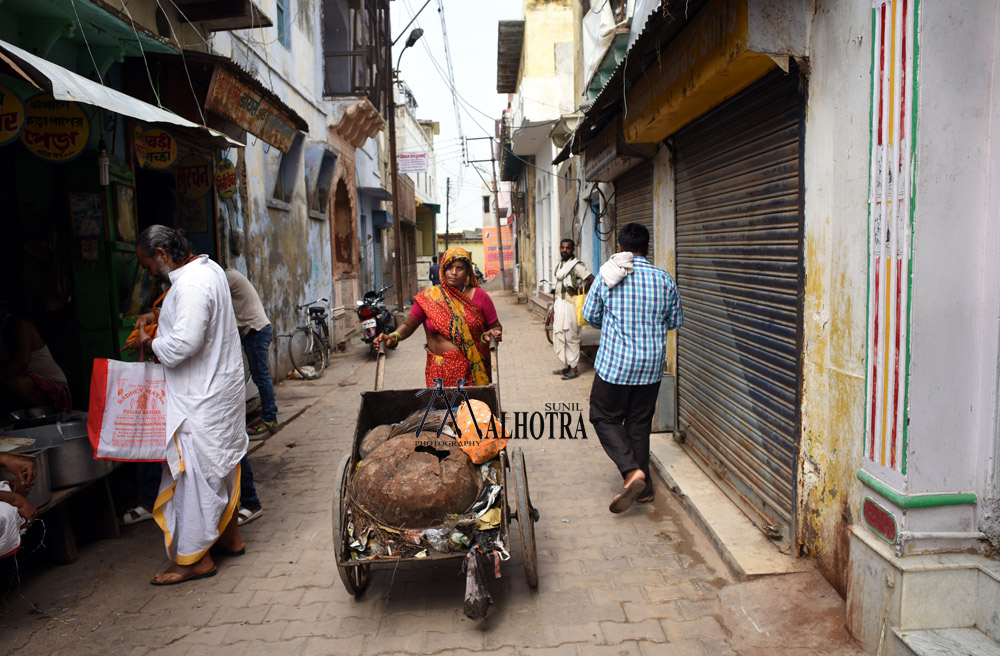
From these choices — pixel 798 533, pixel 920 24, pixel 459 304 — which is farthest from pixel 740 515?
pixel 920 24

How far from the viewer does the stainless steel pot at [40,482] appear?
3.66 m

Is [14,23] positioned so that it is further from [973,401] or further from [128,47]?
[973,401]

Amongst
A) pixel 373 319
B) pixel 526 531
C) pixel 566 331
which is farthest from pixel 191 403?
pixel 373 319

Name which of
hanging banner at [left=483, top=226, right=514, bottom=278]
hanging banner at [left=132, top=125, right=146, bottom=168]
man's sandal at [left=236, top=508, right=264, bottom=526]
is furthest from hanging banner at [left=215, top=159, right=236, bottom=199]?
hanging banner at [left=483, top=226, right=514, bottom=278]

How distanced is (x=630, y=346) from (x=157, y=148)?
412cm

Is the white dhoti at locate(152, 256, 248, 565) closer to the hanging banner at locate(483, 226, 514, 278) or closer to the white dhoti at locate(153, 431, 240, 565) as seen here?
the white dhoti at locate(153, 431, 240, 565)

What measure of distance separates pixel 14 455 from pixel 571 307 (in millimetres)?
6459

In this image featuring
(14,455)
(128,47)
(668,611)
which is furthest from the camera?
(128,47)

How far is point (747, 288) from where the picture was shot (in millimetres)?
4094

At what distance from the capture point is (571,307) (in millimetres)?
8883

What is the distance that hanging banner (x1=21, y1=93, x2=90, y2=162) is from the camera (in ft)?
14.1

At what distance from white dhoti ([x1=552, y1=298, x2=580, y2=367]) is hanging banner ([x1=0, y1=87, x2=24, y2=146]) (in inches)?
250

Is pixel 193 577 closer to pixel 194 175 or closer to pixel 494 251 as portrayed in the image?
pixel 194 175

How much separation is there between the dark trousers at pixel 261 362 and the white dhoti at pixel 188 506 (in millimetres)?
2973
